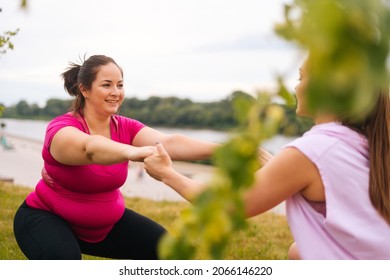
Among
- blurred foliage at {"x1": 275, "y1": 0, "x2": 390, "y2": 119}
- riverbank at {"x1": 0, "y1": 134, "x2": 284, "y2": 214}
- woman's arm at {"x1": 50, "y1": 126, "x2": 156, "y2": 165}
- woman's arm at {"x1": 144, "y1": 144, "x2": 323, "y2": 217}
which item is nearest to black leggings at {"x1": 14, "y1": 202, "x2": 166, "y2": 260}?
woman's arm at {"x1": 50, "y1": 126, "x2": 156, "y2": 165}

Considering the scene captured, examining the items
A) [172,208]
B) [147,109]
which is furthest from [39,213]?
[147,109]

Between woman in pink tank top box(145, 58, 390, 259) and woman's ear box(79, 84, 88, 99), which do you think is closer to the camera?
woman in pink tank top box(145, 58, 390, 259)

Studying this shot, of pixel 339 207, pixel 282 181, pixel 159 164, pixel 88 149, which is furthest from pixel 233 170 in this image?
pixel 88 149

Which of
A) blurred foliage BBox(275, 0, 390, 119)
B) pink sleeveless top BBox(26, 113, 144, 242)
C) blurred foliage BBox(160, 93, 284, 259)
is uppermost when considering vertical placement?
blurred foliage BBox(275, 0, 390, 119)

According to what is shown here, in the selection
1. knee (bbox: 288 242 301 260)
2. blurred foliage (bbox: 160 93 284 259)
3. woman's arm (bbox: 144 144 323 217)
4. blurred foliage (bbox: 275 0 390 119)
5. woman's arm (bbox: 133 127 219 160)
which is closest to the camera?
blurred foliage (bbox: 275 0 390 119)

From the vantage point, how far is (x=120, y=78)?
4.28 metres

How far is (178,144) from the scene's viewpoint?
420 centimetres

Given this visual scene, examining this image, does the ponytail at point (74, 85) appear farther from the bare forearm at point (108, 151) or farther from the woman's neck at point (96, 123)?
the bare forearm at point (108, 151)

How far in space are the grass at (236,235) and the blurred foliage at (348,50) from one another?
12.6 ft

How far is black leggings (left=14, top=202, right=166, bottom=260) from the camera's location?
147 inches

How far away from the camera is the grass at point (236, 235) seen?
19.3 feet

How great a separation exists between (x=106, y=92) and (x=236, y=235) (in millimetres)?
3083

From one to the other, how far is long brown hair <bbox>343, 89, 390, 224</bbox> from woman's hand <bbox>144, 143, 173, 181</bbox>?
1095mm

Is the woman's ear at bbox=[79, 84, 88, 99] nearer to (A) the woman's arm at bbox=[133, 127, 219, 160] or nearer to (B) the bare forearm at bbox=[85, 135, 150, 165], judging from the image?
(A) the woman's arm at bbox=[133, 127, 219, 160]
